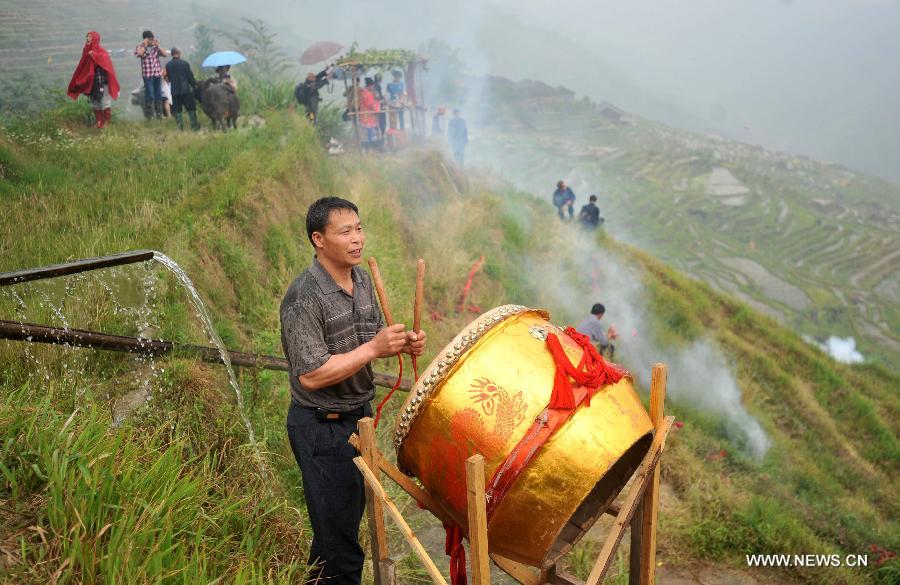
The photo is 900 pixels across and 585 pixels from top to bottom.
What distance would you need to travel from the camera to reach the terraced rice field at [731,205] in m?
33.3

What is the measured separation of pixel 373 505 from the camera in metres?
2.98

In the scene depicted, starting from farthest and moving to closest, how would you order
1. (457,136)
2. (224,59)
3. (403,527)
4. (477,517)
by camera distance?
1. (457,136)
2. (224,59)
3. (403,527)
4. (477,517)

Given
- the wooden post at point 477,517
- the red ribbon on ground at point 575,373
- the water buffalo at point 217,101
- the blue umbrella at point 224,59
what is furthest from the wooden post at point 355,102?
the wooden post at point 477,517

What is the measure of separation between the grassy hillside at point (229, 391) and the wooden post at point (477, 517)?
107 centimetres

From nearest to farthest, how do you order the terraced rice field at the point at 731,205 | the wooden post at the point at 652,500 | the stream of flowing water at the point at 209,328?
1. the wooden post at the point at 652,500
2. the stream of flowing water at the point at 209,328
3. the terraced rice field at the point at 731,205

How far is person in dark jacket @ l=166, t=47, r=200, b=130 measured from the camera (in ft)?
36.7

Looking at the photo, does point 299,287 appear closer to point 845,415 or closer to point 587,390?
point 587,390

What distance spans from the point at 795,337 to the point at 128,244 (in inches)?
695

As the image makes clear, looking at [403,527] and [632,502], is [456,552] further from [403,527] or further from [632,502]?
[632,502]

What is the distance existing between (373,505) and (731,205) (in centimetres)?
4629

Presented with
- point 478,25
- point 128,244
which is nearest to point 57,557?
point 128,244

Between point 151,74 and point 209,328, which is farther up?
point 151,74

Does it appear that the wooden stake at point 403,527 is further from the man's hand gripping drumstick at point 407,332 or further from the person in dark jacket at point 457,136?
the person in dark jacket at point 457,136

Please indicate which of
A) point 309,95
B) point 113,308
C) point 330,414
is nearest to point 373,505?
point 330,414
